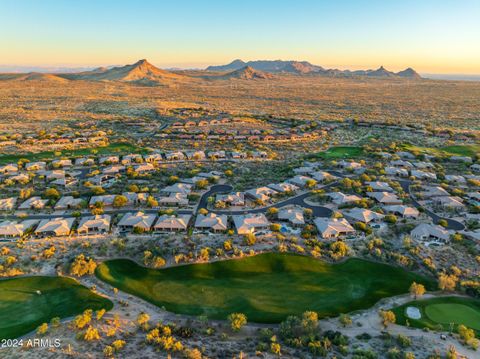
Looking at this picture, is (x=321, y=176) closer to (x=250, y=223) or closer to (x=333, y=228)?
(x=333, y=228)

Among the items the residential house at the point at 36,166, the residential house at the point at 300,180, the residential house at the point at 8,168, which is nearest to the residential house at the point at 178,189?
the residential house at the point at 300,180

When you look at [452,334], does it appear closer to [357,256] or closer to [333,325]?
[333,325]

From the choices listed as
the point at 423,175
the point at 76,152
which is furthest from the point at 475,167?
the point at 76,152

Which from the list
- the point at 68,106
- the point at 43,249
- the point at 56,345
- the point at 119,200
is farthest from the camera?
the point at 68,106

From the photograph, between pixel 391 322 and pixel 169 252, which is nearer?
pixel 391 322

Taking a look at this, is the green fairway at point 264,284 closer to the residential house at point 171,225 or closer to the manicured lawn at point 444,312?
the manicured lawn at point 444,312

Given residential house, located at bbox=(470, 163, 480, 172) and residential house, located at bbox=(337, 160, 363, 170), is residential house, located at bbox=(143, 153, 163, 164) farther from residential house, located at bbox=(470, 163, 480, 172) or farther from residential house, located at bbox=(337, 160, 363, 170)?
residential house, located at bbox=(470, 163, 480, 172)

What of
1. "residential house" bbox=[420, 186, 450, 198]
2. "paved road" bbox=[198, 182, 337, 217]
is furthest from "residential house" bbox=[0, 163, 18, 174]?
"residential house" bbox=[420, 186, 450, 198]

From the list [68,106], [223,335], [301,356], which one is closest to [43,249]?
[223,335]
